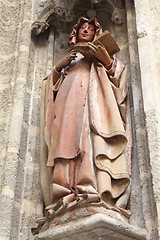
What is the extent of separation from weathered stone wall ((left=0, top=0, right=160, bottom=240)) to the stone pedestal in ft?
0.48

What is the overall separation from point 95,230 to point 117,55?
1631 millimetres

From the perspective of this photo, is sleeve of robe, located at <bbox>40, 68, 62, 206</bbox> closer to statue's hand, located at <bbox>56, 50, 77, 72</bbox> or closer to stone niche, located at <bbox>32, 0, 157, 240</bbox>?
statue's hand, located at <bbox>56, 50, 77, 72</bbox>

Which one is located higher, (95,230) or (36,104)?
(36,104)

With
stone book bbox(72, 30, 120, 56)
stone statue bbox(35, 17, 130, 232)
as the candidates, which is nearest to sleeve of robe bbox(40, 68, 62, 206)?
stone statue bbox(35, 17, 130, 232)

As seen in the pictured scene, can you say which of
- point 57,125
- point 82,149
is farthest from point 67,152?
point 57,125

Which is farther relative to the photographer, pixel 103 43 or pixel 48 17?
pixel 48 17

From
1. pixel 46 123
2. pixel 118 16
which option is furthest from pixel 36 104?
pixel 118 16

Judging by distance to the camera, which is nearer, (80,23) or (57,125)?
(57,125)

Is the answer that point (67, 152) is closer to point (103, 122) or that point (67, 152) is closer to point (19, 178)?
point (103, 122)

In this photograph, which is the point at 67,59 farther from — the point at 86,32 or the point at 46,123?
the point at 46,123

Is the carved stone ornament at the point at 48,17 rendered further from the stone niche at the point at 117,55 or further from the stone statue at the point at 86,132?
the stone statue at the point at 86,132

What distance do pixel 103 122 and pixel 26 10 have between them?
159 cm

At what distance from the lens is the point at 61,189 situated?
2527 millimetres

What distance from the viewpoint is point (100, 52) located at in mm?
2977
